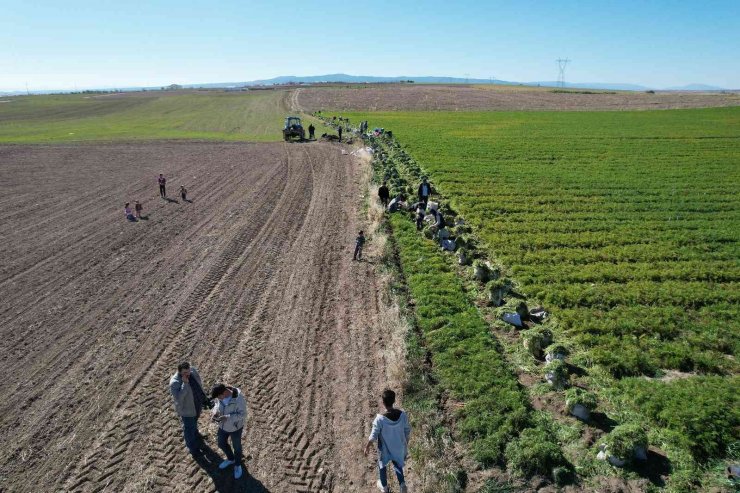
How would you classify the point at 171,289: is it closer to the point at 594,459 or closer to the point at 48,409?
the point at 48,409

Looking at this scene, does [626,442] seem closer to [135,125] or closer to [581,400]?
[581,400]

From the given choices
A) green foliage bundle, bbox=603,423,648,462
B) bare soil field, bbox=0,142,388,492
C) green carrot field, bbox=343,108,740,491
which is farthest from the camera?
green carrot field, bbox=343,108,740,491

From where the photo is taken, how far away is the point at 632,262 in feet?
49.1

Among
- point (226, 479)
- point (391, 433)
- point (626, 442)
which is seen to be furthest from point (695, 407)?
point (226, 479)

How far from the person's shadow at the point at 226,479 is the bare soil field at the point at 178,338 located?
23mm

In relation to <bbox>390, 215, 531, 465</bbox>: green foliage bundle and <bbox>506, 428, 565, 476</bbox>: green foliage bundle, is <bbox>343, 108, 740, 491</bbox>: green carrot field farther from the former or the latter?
<bbox>390, 215, 531, 465</bbox>: green foliage bundle

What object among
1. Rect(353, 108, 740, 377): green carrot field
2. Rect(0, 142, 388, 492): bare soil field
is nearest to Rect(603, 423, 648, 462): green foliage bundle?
Rect(353, 108, 740, 377): green carrot field

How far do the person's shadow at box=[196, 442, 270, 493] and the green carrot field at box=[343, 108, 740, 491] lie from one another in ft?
16.9

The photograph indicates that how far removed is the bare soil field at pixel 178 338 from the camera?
7.59 meters

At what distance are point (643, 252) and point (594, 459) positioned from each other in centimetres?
1048

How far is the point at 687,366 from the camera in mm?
9859

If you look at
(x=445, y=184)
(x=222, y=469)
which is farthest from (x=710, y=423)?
(x=445, y=184)

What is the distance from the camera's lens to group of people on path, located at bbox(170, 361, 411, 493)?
6501mm

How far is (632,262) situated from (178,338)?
13.9 metres
